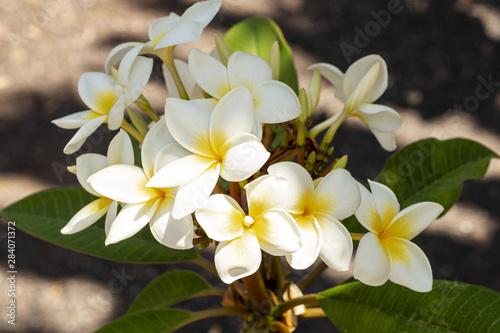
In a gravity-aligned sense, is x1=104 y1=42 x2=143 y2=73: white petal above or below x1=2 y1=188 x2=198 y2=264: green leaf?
above

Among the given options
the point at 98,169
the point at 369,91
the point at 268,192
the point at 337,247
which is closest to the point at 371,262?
the point at 337,247

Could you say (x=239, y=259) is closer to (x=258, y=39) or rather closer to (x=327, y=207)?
(x=327, y=207)

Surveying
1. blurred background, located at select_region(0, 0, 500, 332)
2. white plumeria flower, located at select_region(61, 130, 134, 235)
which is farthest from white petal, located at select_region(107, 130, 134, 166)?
blurred background, located at select_region(0, 0, 500, 332)

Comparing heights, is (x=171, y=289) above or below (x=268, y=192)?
below

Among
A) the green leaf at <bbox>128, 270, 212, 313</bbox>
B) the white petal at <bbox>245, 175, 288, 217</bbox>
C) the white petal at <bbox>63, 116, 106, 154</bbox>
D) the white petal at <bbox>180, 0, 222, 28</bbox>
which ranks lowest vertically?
the green leaf at <bbox>128, 270, 212, 313</bbox>

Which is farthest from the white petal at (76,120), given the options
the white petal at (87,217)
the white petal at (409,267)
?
the white petal at (409,267)

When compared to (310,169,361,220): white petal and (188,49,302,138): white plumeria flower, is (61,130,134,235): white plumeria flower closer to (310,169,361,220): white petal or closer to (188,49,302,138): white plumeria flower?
(188,49,302,138): white plumeria flower

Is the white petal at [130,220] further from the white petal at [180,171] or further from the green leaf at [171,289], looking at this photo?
the green leaf at [171,289]
